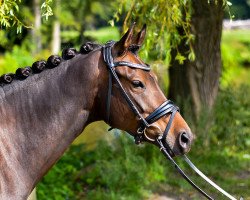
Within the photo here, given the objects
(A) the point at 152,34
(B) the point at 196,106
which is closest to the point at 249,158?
(B) the point at 196,106

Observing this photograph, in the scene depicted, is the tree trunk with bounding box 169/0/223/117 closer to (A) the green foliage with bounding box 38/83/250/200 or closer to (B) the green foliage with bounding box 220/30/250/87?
(A) the green foliage with bounding box 38/83/250/200

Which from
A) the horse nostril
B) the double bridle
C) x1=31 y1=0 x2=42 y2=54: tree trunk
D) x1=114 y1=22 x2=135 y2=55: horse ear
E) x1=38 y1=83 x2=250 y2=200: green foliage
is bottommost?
x1=31 y1=0 x2=42 y2=54: tree trunk

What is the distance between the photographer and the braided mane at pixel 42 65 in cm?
379

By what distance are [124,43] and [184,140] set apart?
2.33 ft

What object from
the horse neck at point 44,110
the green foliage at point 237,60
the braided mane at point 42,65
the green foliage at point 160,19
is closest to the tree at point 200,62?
the green foliage at point 160,19

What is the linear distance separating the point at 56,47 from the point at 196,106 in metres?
9.68

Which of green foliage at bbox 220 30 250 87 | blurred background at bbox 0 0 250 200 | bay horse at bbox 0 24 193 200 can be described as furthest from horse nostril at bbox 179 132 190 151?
green foliage at bbox 220 30 250 87

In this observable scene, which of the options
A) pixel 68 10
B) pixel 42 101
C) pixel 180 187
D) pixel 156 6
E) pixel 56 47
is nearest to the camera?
pixel 42 101

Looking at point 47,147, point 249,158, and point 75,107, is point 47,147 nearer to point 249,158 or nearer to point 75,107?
point 75,107

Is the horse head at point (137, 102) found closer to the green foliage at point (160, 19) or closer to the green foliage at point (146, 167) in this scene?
the green foliage at point (160, 19)

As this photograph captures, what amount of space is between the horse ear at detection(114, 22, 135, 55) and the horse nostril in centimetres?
64

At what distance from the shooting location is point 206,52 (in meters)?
9.27

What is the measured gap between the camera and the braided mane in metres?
3.79

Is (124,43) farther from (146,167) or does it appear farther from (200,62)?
(200,62)
